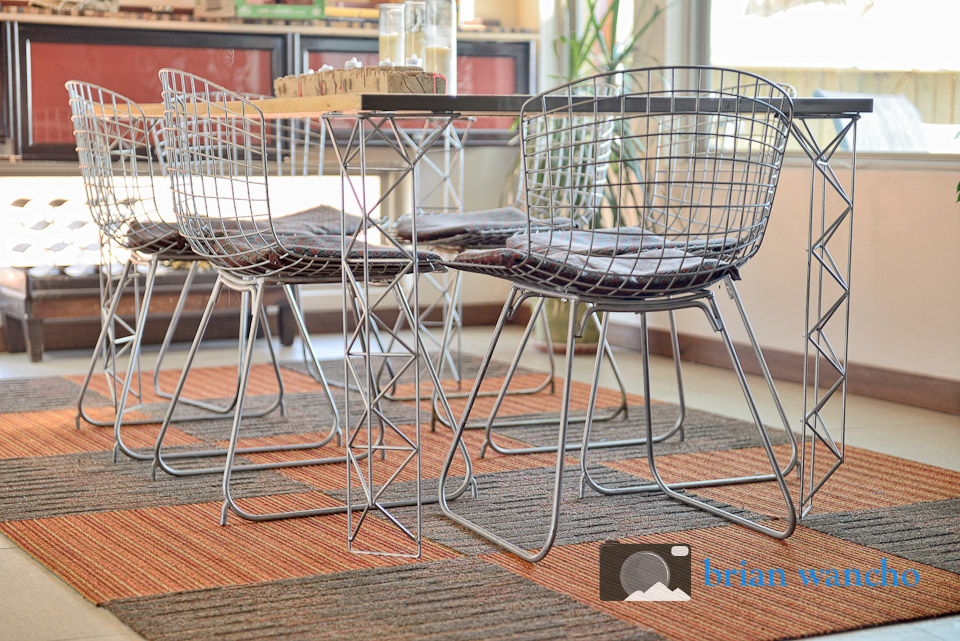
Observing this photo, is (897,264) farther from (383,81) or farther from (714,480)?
(383,81)

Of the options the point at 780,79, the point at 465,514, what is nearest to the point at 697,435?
the point at 465,514

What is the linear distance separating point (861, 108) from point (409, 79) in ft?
2.95

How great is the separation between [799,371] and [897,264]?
0.58 metres

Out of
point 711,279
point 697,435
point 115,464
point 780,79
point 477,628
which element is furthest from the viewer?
point 780,79

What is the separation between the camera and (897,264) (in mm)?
3750

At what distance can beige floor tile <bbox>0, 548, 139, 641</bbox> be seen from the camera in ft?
5.93

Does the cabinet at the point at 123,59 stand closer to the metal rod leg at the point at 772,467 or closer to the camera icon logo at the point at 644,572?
the metal rod leg at the point at 772,467

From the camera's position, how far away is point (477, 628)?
1813 mm

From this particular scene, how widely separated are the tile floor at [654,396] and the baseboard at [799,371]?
0.15ft

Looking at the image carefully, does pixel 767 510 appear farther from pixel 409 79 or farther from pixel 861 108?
pixel 409 79

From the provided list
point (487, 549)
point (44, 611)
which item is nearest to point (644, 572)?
point (487, 549)

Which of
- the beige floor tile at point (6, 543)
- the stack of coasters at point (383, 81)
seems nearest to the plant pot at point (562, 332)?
the stack of coasters at point (383, 81)

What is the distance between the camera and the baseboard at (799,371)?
12.0 feet

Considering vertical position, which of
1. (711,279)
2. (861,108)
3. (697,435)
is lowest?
(697,435)
